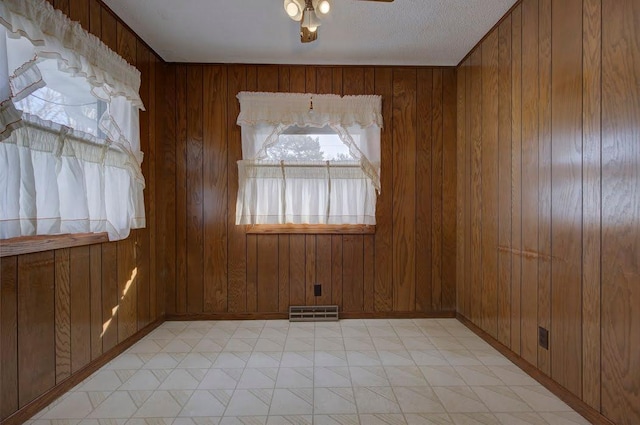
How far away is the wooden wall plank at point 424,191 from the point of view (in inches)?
120

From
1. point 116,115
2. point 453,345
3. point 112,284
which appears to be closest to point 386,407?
point 453,345

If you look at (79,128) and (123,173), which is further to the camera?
(123,173)

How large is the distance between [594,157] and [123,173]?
2.92m

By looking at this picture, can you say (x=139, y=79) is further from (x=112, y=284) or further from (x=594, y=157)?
(x=594, y=157)

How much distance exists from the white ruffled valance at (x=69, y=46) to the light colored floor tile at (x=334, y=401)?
2357mm

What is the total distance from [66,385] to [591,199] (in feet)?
10.2

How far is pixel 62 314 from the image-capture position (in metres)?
1.79

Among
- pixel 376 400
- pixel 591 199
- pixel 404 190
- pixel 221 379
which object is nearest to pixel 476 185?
pixel 404 190

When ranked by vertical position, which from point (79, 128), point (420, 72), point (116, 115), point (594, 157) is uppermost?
point (420, 72)

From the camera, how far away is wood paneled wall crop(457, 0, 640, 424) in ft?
4.50

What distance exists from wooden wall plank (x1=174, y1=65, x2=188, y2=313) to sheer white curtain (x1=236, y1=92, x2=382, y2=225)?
55 cm

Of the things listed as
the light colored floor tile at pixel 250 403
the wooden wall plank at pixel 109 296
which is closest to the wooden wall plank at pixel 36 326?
the wooden wall plank at pixel 109 296

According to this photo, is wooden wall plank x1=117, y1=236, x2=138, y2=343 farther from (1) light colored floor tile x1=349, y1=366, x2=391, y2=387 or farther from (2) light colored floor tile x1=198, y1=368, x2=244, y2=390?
(1) light colored floor tile x1=349, y1=366, x2=391, y2=387

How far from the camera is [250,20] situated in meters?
2.29
